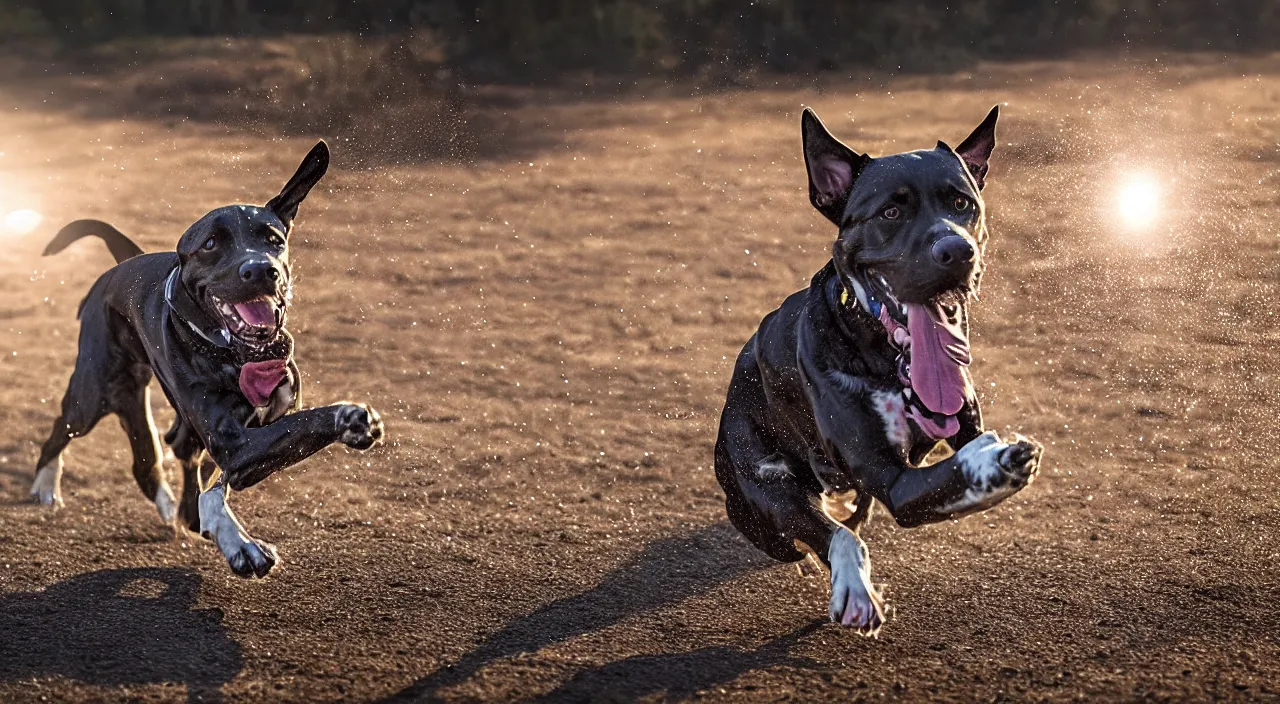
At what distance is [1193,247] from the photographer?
14.5 m

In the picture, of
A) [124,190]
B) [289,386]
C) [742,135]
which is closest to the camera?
[289,386]

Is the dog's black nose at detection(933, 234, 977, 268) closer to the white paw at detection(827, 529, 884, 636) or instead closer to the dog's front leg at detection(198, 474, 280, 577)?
the white paw at detection(827, 529, 884, 636)

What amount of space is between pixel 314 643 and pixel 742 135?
12863 millimetres

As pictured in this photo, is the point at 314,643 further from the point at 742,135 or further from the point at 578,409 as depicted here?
A: the point at 742,135

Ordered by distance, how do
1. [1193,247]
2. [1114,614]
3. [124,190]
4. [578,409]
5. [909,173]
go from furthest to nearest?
[124,190] < [1193,247] < [578,409] < [1114,614] < [909,173]

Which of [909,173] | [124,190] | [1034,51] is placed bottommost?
[124,190]

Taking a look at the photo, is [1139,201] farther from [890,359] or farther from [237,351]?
[237,351]

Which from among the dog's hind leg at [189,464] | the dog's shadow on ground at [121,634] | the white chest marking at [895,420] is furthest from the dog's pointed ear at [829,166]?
the dog's hind leg at [189,464]

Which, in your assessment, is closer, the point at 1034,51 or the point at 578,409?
the point at 578,409

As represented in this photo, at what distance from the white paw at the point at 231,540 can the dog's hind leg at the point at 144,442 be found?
1858 millimetres

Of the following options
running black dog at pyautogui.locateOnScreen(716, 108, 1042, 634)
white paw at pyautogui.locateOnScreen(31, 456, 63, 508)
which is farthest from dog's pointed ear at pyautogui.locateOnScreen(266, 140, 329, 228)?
white paw at pyautogui.locateOnScreen(31, 456, 63, 508)

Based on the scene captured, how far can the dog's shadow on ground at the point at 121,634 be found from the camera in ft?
21.2

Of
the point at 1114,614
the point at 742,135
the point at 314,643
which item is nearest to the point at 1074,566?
the point at 1114,614

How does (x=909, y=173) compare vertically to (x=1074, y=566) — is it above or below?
above
